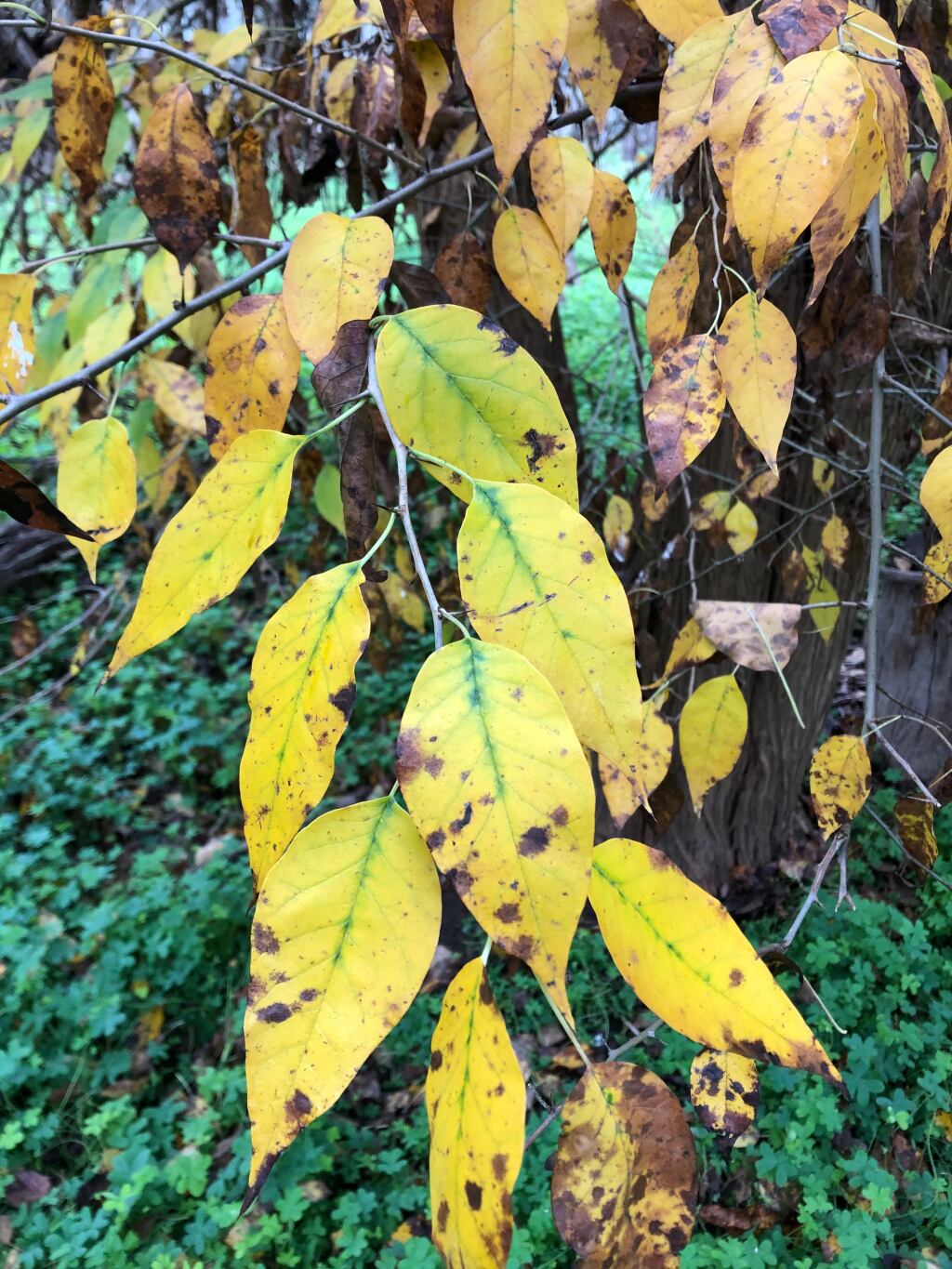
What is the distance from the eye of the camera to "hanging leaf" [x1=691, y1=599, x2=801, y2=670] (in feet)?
2.09

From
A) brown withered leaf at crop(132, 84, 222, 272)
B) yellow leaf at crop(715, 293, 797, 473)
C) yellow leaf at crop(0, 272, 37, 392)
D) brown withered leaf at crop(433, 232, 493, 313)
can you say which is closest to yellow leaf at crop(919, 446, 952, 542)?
yellow leaf at crop(715, 293, 797, 473)

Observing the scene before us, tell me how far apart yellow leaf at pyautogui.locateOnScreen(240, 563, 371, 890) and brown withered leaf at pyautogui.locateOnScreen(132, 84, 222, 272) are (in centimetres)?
45

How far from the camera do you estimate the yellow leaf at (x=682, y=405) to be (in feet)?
1.77

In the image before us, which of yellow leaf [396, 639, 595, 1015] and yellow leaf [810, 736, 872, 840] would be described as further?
yellow leaf [810, 736, 872, 840]

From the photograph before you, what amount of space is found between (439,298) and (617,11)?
234 millimetres

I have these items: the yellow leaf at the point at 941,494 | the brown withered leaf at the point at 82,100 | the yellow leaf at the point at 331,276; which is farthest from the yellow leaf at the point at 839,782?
the brown withered leaf at the point at 82,100

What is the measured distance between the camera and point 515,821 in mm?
272

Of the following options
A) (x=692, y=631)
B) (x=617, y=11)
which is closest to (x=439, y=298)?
(x=617, y=11)

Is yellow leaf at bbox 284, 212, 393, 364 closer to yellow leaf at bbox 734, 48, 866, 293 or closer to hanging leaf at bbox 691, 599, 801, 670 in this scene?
yellow leaf at bbox 734, 48, 866, 293

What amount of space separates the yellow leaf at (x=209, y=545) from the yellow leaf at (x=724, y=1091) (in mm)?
405

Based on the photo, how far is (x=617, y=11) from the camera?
23.6 inches

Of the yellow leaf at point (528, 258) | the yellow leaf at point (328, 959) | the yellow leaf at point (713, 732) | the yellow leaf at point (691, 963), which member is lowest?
the yellow leaf at point (713, 732)

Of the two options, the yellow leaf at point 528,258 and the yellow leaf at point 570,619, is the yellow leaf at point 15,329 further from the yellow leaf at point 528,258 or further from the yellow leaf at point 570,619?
the yellow leaf at point 570,619

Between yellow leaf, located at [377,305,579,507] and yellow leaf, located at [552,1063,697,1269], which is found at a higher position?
yellow leaf, located at [377,305,579,507]
